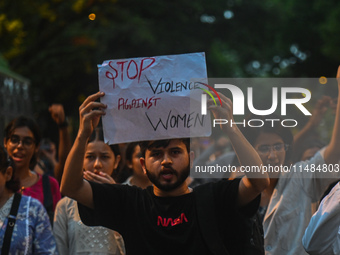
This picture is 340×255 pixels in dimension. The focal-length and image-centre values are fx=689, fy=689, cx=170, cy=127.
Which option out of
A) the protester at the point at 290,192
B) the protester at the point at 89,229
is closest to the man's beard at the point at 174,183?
the protester at the point at 89,229

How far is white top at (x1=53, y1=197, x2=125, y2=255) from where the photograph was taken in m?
4.80

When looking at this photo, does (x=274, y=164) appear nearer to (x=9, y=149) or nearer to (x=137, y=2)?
(x=9, y=149)

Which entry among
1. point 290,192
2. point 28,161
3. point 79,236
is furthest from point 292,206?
point 28,161

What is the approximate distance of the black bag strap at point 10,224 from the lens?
440 centimetres

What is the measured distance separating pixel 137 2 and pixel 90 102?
19.0 m

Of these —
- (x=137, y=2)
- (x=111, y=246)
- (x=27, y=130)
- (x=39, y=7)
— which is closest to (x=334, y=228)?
(x=111, y=246)

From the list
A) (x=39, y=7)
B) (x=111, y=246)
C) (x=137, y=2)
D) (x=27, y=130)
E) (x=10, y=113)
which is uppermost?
(x=137, y=2)

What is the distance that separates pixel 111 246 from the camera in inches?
190

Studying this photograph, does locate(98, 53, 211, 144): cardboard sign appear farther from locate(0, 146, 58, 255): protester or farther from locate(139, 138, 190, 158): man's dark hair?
locate(0, 146, 58, 255): protester

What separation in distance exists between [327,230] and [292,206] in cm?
140

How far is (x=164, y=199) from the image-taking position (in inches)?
158

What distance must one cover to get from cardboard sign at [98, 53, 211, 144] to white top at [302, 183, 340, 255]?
864 millimetres

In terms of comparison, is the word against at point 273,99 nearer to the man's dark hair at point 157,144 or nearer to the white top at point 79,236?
the man's dark hair at point 157,144

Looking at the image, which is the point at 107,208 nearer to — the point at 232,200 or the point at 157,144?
the point at 157,144
